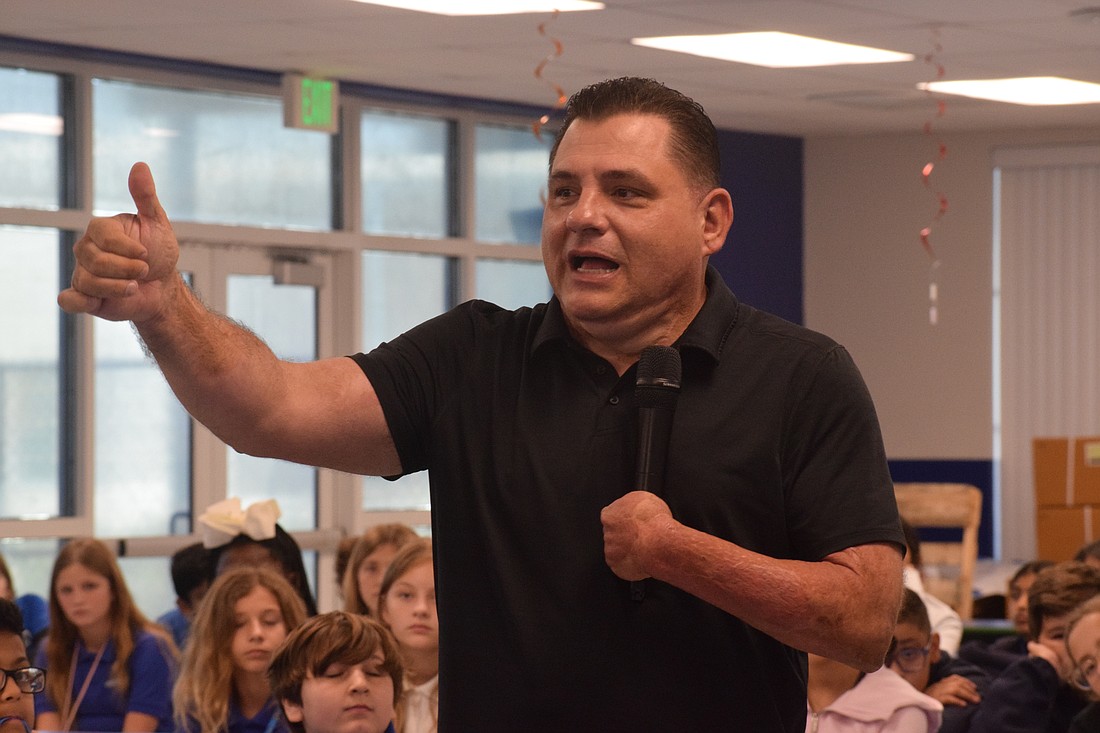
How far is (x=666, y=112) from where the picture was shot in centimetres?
187

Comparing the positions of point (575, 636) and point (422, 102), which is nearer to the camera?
point (575, 636)

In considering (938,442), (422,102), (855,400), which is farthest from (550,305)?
(938,442)

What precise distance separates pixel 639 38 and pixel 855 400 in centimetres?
572

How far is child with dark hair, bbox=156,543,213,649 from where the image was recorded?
17.7 ft

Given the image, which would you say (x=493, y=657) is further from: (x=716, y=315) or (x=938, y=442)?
(x=938, y=442)

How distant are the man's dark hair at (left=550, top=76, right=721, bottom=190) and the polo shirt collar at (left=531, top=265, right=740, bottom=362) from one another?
13cm

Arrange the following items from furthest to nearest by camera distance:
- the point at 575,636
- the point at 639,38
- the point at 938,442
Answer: the point at 938,442 < the point at 639,38 < the point at 575,636

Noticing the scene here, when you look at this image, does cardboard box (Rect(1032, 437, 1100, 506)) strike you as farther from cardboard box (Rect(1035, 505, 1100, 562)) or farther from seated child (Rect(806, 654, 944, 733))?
seated child (Rect(806, 654, 944, 733))

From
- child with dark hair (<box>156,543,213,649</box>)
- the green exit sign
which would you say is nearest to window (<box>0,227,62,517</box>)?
the green exit sign

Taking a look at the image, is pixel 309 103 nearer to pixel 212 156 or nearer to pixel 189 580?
pixel 212 156

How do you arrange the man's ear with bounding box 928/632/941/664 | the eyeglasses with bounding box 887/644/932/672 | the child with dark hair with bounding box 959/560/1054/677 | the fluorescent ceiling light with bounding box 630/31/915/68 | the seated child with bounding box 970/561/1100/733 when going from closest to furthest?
the seated child with bounding box 970/561/1100/733
the eyeglasses with bounding box 887/644/932/672
the man's ear with bounding box 928/632/941/664
the child with dark hair with bounding box 959/560/1054/677
the fluorescent ceiling light with bounding box 630/31/915/68

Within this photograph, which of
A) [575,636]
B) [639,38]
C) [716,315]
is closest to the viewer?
[575,636]

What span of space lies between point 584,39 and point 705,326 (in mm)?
5670

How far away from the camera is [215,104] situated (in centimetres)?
830
